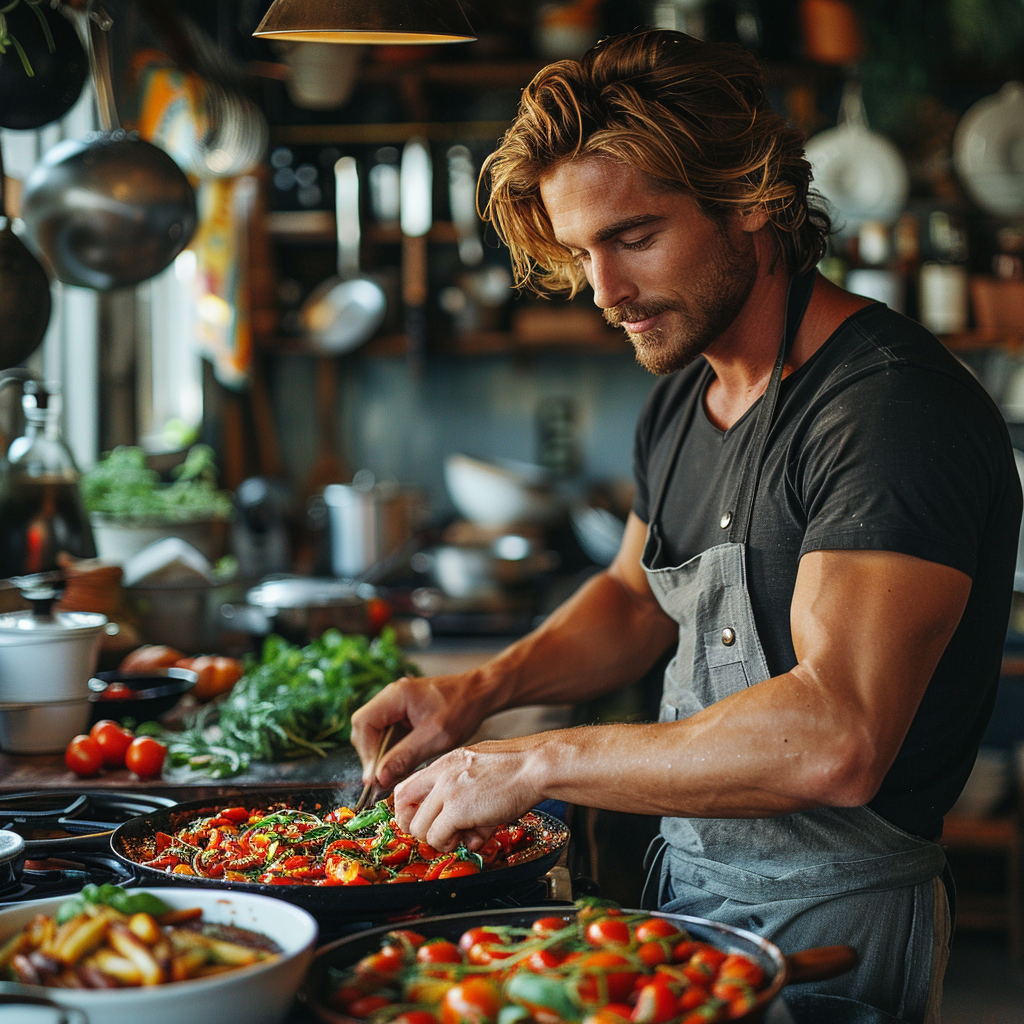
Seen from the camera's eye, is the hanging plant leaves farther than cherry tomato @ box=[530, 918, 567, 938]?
Yes

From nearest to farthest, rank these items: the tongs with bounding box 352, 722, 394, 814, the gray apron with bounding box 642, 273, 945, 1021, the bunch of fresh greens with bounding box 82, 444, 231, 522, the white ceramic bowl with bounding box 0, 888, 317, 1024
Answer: the white ceramic bowl with bounding box 0, 888, 317, 1024 → the gray apron with bounding box 642, 273, 945, 1021 → the tongs with bounding box 352, 722, 394, 814 → the bunch of fresh greens with bounding box 82, 444, 231, 522

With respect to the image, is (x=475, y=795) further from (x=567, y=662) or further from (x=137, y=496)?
(x=137, y=496)

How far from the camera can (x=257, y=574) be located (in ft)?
12.9

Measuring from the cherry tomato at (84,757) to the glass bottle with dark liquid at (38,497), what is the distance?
25.4 inches

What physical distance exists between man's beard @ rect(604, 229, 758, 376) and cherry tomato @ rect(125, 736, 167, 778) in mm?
931

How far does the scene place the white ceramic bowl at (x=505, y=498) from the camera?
5.00 meters

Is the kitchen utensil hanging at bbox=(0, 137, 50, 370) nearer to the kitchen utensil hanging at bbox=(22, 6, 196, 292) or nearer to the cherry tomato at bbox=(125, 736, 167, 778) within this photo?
the kitchen utensil hanging at bbox=(22, 6, 196, 292)

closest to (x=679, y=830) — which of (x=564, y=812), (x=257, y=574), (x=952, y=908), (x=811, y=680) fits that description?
(x=564, y=812)

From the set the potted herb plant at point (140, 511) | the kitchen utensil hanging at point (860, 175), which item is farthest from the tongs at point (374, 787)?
the kitchen utensil hanging at point (860, 175)

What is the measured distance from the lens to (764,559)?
155cm

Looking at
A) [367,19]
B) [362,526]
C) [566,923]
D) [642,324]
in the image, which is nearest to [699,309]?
[642,324]

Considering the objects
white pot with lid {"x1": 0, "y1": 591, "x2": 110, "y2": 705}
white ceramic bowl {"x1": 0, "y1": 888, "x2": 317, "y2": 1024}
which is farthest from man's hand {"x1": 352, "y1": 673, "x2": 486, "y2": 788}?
white ceramic bowl {"x1": 0, "y1": 888, "x2": 317, "y2": 1024}

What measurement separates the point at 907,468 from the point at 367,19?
2.84 feet

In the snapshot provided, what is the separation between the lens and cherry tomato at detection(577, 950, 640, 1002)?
932 mm
